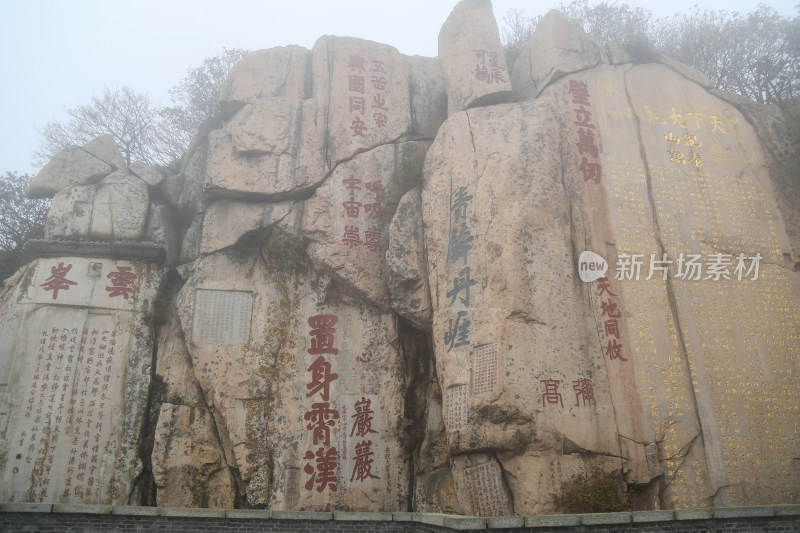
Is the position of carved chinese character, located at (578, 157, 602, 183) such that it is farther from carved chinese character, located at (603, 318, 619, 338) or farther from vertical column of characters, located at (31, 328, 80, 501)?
vertical column of characters, located at (31, 328, 80, 501)

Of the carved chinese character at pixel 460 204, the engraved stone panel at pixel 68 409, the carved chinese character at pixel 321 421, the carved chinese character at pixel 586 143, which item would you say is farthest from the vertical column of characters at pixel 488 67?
the engraved stone panel at pixel 68 409

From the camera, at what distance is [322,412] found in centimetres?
867

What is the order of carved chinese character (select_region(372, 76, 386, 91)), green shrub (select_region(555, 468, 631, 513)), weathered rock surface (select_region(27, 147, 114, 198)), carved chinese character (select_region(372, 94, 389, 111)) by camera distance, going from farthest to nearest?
1. carved chinese character (select_region(372, 76, 386, 91))
2. carved chinese character (select_region(372, 94, 389, 111))
3. weathered rock surface (select_region(27, 147, 114, 198))
4. green shrub (select_region(555, 468, 631, 513))

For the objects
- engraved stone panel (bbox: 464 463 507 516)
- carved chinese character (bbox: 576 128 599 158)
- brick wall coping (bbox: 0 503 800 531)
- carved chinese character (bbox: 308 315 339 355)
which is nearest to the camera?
brick wall coping (bbox: 0 503 800 531)

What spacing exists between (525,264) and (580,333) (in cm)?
107

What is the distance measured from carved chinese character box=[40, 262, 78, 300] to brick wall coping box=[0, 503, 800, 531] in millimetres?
3364

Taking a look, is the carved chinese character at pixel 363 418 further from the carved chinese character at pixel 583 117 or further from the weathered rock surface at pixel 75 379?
the carved chinese character at pixel 583 117

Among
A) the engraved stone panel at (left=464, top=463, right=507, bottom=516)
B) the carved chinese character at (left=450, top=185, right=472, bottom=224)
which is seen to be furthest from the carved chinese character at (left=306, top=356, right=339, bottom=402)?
the carved chinese character at (left=450, top=185, right=472, bottom=224)

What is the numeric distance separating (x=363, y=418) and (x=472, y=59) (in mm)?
5733

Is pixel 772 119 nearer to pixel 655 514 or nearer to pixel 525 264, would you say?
pixel 525 264

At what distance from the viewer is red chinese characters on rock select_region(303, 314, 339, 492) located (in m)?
8.34

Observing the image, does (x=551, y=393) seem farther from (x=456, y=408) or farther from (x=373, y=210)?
(x=373, y=210)

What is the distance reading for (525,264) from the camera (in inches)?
307

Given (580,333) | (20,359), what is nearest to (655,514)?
(580,333)
